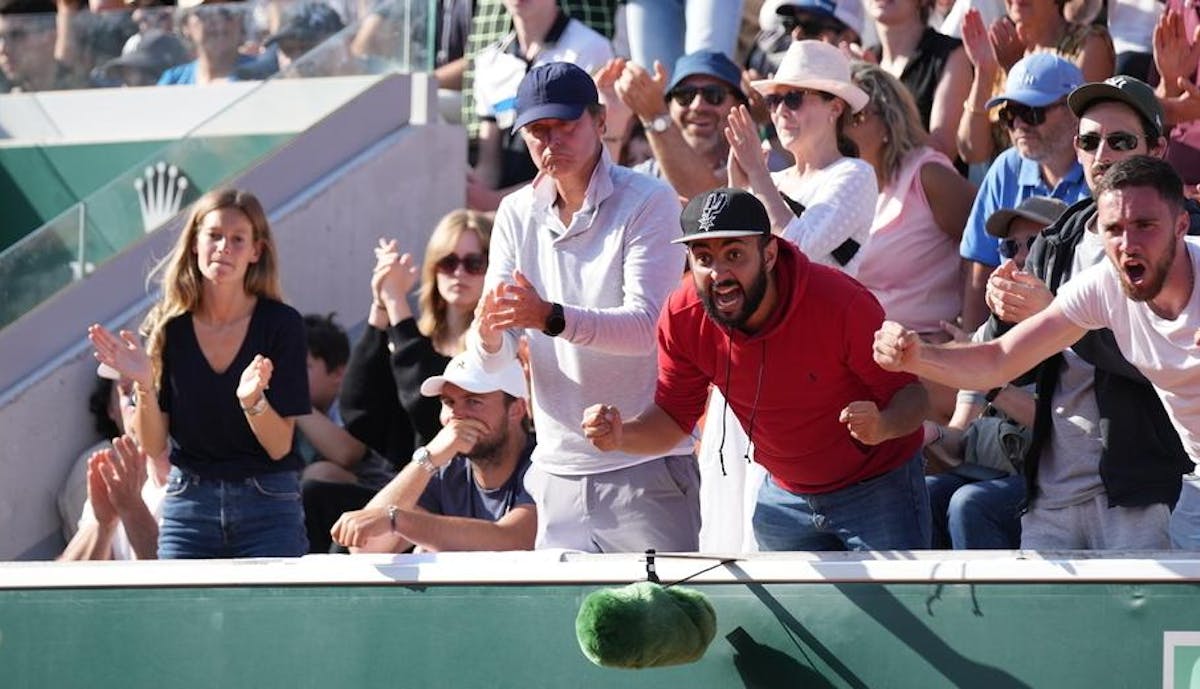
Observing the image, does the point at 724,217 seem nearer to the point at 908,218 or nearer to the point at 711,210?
the point at 711,210

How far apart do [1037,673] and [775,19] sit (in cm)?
482

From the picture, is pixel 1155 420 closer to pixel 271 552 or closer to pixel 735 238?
pixel 735 238

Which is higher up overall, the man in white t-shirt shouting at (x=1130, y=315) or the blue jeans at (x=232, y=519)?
the man in white t-shirt shouting at (x=1130, y=315)

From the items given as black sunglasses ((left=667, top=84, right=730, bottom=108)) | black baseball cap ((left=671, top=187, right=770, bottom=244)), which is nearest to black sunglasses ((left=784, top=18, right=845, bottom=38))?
black sunglasses ((left=667, top=84, right=730, bottom=108))

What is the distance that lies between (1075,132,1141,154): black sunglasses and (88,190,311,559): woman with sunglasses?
8.78ft

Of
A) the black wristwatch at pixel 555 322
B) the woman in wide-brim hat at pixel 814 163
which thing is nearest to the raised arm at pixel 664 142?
the woman in wide-brim hat at pixel 814 163

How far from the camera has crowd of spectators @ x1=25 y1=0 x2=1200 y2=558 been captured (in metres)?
5.85

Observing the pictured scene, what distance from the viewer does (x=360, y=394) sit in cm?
855

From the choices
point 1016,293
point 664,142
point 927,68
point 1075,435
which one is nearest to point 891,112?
point 664,142

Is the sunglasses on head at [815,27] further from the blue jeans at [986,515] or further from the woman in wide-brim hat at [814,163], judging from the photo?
the blue jeans at [986,515]

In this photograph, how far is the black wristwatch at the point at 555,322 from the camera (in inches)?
236

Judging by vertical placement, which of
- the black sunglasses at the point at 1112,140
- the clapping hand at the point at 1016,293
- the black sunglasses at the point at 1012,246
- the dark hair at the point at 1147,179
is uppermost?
the dark hair at the point at 1147,179

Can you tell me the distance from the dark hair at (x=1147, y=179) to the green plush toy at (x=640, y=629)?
1.54 meters

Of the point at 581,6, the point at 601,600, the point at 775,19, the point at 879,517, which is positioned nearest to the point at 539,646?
the point at 601,600
